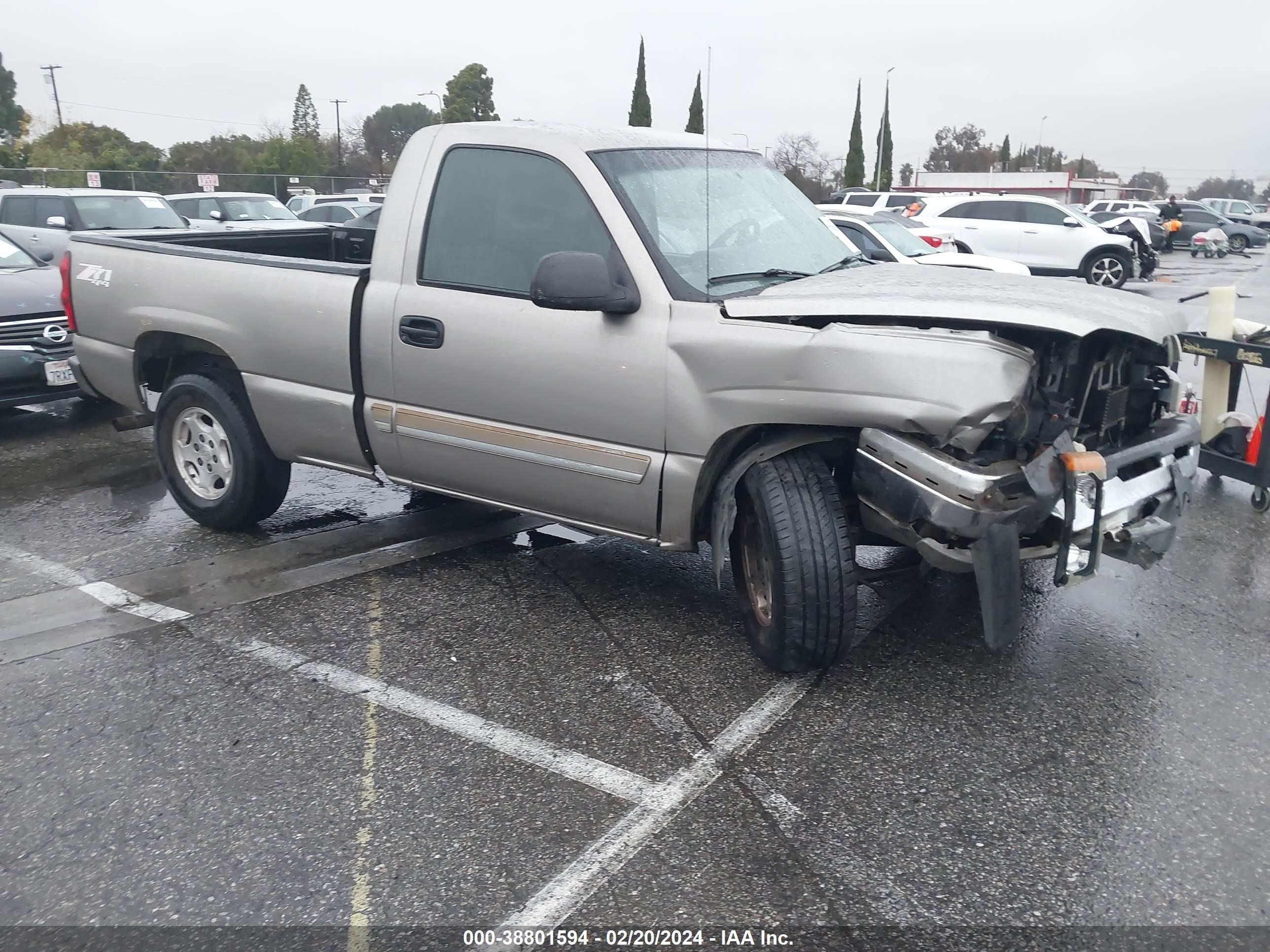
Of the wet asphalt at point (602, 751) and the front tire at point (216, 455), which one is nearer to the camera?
the wet asphalt at point (602, 751)

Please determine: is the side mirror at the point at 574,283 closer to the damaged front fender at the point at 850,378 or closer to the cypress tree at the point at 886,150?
the damaged front fender at the point at 850,378

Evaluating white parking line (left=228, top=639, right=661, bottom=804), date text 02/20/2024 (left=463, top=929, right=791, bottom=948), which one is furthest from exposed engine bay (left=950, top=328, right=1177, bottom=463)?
date text 02/20/2024 (left=463, top=929, right=791, bottom=948)

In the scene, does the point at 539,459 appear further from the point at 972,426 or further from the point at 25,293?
the point at 25,293

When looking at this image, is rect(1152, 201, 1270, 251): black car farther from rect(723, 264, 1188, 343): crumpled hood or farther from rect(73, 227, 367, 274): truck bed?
rect(723, 264, 1188, 343): crumpled hood

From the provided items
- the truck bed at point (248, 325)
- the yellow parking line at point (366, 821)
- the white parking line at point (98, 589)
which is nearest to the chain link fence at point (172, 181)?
the truck bed at point (248, 325)

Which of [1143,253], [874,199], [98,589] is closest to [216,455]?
[98,589]

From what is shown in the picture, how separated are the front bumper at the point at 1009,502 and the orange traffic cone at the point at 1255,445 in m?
2.47

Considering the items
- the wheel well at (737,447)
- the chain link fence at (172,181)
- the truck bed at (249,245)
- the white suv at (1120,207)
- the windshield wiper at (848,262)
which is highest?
the chain link fence at (172,181)

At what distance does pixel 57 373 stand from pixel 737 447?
5.77 m

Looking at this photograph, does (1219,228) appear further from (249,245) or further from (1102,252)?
(249,245)

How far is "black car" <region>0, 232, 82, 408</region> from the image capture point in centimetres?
771

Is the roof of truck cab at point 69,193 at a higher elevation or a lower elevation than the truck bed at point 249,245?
higher

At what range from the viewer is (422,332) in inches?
179

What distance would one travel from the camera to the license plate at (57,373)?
759cm
